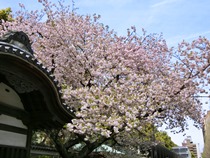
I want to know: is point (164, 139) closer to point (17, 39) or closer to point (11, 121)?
point (11, 121)

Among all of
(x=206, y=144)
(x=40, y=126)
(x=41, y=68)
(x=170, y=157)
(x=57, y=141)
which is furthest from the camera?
(x=170, y=157)

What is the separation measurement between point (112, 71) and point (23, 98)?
4067 millimetres

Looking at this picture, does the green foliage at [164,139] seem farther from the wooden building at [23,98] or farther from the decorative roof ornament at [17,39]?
the decorative roof ornament at [17,39]

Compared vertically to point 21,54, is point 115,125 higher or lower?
lower

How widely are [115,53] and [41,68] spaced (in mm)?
5845

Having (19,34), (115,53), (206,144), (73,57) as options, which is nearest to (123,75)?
(115,53)

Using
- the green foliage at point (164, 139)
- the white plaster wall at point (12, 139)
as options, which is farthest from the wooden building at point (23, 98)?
the green foliage at point (164, 139)

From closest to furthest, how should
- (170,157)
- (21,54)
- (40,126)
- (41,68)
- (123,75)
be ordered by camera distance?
(21,54) < (41,68) < (40,126) < (123,75) < (170,157)

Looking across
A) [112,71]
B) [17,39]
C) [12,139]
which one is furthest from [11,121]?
[112,71]

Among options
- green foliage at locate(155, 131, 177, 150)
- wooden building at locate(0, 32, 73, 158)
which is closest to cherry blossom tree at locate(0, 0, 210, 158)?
wooden building at locate(0, 32, 73, 158)

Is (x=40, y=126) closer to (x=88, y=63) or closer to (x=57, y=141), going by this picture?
(x=57, y=141)

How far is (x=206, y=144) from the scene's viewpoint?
2017 centimetres

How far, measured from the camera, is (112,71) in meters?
9.31

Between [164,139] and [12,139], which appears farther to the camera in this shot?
[164,139]
